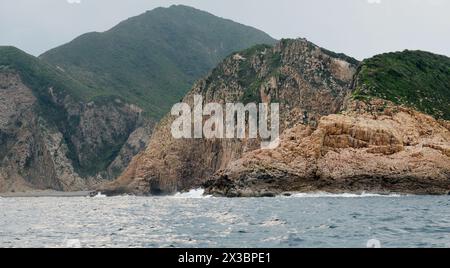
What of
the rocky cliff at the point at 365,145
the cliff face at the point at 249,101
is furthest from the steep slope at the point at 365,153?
the cliff face at the point at 249,101

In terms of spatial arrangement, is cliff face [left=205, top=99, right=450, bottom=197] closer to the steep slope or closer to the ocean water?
the steep slope

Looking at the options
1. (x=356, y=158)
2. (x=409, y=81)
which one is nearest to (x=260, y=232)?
(x=356, y=158)

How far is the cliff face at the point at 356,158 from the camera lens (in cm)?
10625

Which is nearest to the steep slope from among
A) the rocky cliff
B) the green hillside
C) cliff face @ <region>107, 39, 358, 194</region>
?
the rocky cliff

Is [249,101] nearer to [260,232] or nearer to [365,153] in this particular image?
[365,153]

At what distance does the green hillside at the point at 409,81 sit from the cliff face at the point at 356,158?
802 centimetres

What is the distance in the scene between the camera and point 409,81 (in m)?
146

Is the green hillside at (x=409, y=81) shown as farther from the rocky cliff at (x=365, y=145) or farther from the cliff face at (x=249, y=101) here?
the cliff face at (x=249, y=101)

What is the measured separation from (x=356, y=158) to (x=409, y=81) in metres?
44.2

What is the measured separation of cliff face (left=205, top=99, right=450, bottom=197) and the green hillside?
26.3 feet

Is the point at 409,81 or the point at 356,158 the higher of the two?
the point at 409,81

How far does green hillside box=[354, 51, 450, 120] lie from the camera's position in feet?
441
